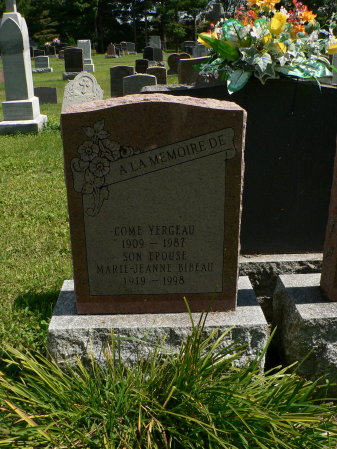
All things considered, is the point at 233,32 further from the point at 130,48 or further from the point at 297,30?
the point at 130,48

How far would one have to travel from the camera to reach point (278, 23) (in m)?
3.46

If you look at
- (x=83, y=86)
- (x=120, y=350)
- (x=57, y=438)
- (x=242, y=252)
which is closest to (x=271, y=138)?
(x=242, y=252)

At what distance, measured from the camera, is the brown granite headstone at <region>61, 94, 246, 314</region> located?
2.70 m

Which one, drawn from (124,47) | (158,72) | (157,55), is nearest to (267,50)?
(158,72)

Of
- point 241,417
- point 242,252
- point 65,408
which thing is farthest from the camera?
point 242,252

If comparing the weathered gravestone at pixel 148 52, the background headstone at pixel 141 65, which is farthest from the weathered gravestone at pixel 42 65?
the background headstone at pixel 141 65

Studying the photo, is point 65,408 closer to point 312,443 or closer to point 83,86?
point 312,443

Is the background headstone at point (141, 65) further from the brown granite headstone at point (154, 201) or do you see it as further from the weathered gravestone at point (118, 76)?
the brown granite headstone at point (154, 201)

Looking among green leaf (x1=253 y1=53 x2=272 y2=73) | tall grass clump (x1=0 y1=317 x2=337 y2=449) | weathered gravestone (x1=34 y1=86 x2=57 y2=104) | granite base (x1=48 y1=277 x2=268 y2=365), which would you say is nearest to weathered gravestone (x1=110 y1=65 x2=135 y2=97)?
weathered gravestone (x1=34 y1=86 x2=57 y2=104)

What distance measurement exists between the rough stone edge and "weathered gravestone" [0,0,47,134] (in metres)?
8.42

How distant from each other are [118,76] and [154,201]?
1307 centimetres

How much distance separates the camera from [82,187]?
9.19 ft

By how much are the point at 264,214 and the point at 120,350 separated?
153 cm

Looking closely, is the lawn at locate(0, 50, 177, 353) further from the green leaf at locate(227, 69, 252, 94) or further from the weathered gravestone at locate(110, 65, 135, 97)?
the weathered gravestone at locate(110, 65, 135, 97)
